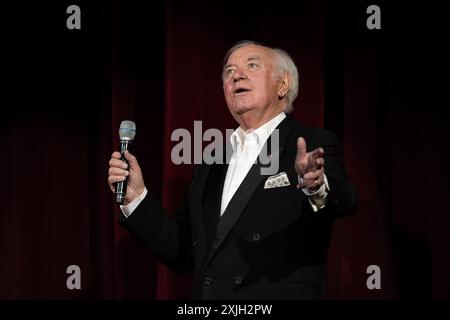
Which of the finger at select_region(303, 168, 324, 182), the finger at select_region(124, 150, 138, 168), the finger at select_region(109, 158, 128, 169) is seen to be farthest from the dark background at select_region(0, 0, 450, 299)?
the finger at select_region(303, 168, 324, 182)

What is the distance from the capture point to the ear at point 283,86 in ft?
6.45

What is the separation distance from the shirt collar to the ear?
7 cm

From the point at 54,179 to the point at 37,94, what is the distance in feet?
1.05

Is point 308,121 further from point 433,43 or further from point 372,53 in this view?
point 433,43

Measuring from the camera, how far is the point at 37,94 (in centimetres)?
245

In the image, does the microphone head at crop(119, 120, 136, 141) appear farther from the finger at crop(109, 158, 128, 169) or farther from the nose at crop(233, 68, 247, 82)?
the nose at crop(233, 68, 247, 82)

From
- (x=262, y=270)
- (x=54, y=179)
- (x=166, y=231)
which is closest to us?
(x=262, y=270)

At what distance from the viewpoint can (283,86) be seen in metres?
1.98

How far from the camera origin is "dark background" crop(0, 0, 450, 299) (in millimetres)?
2236

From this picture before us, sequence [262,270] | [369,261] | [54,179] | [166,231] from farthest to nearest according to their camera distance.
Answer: [54,179] < [369,261] < [166,231] < [262,270]

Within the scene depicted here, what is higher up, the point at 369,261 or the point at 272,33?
the point at 272,33

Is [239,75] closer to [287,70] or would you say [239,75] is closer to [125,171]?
[287,70]

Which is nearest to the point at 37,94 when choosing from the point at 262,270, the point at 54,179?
the point at 54,179

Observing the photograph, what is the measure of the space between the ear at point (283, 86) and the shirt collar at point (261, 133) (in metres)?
0.07
